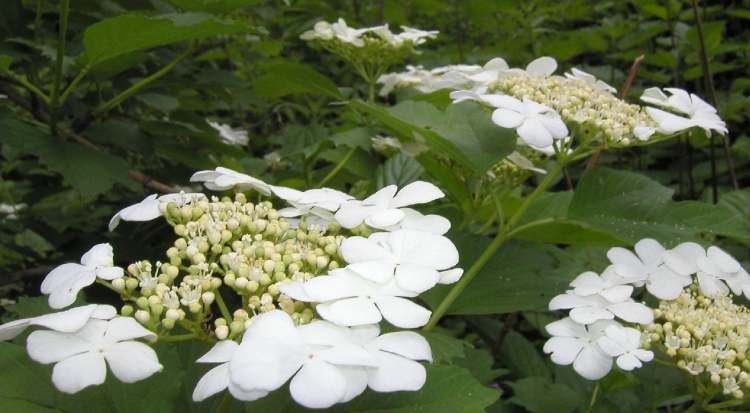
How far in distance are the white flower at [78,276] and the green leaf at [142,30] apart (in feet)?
1.89

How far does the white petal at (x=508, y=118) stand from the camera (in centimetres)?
112

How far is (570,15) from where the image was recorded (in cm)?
341

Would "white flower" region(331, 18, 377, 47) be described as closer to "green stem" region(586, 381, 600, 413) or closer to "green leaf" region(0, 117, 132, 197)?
"green leaf" region(0, 117, 132, 197)

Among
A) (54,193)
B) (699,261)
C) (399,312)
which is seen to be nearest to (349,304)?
(399,312)

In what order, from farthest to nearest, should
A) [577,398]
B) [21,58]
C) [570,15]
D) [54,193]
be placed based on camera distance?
[570,15] → [54,193] → [21,58] → [577,398]

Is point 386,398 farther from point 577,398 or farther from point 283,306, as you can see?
point 577,398

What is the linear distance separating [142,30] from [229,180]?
1.65 ft

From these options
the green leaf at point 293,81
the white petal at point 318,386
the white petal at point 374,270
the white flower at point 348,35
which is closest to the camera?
the white petal at point 318,386

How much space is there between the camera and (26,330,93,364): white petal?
72 cm

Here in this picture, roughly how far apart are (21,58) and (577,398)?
5.12 feet

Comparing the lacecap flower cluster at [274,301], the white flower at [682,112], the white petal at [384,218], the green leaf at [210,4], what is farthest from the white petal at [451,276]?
Answer: the green leaf at [210,4]

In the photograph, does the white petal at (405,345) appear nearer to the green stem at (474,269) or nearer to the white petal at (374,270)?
the white petal at (374,270)

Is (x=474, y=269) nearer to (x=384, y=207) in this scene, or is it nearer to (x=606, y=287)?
(x=606, y=287)

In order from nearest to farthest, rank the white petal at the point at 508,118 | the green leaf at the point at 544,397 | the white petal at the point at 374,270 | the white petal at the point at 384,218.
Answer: the white petal at the point at 374,270 < the white petal at the point at 384,218 < the white petal at the point at 508,118 < the green leaf at the point at 544,397
